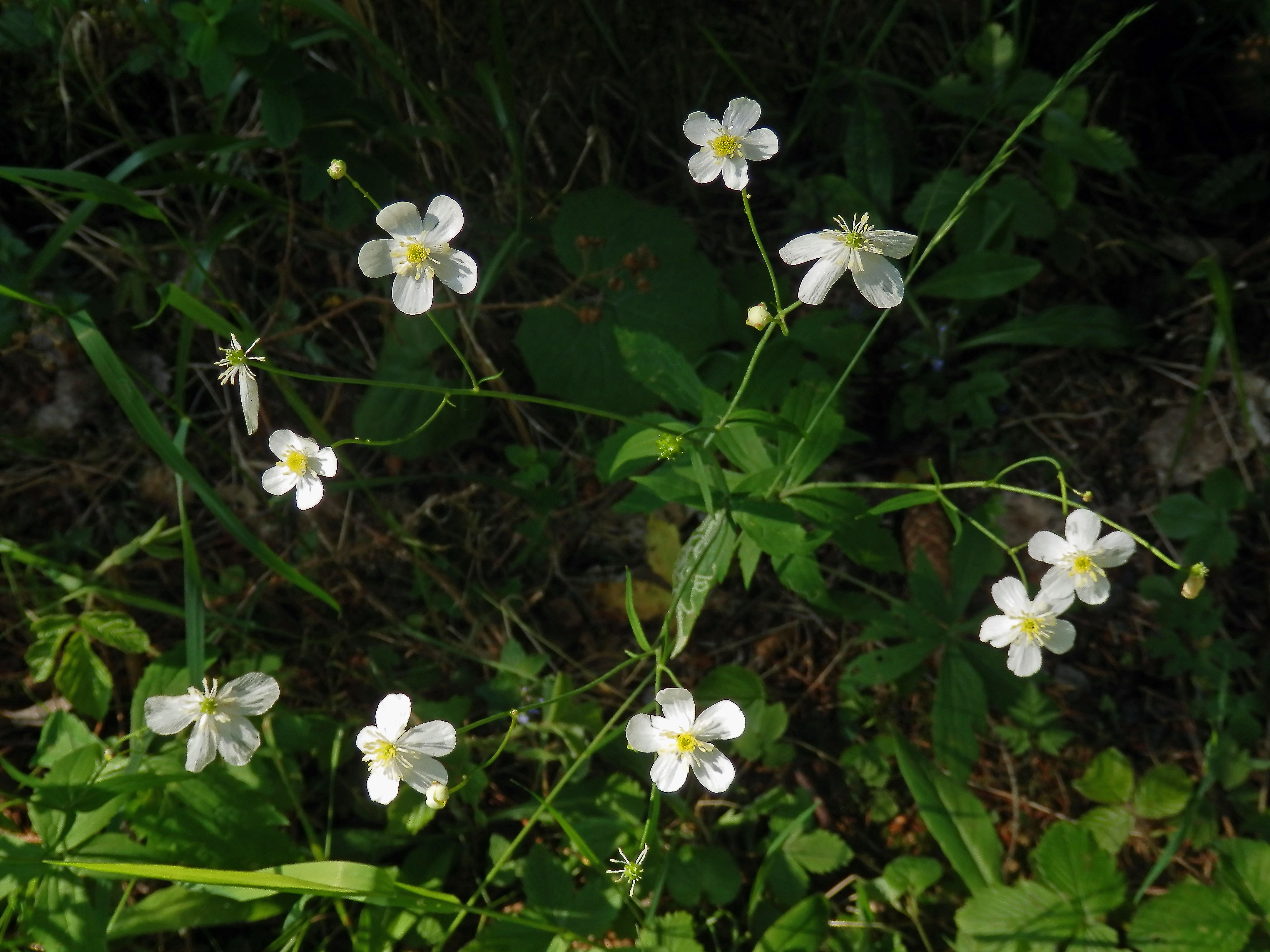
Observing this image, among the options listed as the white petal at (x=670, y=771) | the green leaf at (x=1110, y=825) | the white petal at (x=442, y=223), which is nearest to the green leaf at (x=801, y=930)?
the green leaf at (x=1110, y=825)

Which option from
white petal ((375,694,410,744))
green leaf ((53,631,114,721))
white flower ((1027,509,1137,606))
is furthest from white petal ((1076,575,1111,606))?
green leaf ((53,631,114,721))

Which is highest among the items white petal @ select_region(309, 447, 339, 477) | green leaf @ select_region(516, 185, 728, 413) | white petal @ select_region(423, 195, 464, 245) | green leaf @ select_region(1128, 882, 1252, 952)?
green leaf @ select_region(516, 185, 728, 413)

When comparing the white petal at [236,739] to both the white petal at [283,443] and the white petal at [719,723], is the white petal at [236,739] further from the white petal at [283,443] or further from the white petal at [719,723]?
the white petal at [719,723]

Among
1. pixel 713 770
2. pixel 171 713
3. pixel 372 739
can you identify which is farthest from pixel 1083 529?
pixel 171 713

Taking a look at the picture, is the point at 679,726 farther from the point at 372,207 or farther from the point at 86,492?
the point at 86,492

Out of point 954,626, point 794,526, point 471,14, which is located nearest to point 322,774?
point 794,526

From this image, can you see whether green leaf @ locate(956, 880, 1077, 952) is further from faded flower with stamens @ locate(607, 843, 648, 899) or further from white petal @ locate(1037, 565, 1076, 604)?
white petal @ locate(1037, 565, 1076, 604)
